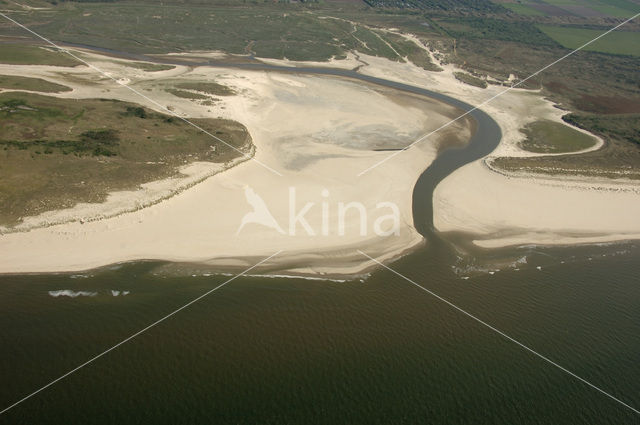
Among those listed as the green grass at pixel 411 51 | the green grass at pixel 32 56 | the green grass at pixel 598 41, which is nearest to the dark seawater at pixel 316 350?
the green grass at pixel 32 56

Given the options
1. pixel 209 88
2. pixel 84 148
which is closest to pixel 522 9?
pixel 209 88

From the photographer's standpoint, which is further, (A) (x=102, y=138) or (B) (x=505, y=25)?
(B) (x=505, y=25)

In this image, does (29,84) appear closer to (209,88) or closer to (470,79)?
(209,88)

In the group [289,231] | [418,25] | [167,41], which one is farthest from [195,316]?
[418,25]

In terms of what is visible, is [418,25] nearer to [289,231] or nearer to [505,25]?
[505,25]
